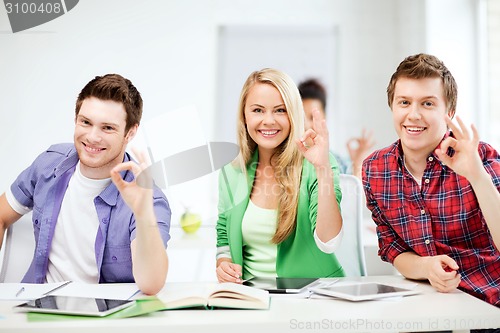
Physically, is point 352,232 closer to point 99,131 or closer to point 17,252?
point 99,131

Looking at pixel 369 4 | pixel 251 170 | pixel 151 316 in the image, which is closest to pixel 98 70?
pixel 369 4

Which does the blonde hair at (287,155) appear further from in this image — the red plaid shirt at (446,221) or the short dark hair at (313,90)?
the short dark hair at (313,90)

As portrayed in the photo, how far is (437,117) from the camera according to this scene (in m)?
1.36

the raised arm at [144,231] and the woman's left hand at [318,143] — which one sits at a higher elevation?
the woman's left hand at [318,143]

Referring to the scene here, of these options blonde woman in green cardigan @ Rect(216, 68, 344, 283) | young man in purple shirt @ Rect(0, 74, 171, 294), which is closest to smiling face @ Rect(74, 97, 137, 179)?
young man in purple shirt @ Rect(0, 74, 171, 294)

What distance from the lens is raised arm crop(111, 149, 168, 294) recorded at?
1118 mm

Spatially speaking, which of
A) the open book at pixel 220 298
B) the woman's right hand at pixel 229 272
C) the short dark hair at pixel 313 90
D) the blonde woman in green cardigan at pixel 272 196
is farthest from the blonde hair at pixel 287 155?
the short dark hair at pixel 313 90

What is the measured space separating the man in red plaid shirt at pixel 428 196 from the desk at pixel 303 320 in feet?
0.79

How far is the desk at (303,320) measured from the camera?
3.01 feet

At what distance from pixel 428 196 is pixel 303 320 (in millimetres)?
572

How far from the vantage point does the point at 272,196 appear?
1.55m

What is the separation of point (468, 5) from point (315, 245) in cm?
231

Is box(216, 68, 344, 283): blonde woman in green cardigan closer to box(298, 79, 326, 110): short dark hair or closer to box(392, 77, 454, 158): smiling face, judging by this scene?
box(392, 77, 454, 158): smiling face

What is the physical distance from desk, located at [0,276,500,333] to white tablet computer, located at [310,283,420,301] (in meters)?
0.02
